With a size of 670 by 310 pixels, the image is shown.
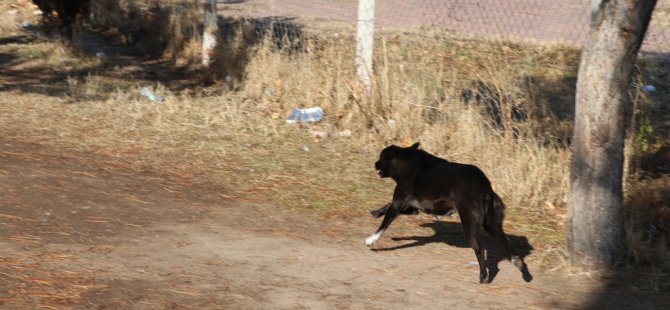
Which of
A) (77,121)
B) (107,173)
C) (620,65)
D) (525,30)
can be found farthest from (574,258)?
(525,30)

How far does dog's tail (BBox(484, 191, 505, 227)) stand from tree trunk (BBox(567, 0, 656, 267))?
0.50 metres

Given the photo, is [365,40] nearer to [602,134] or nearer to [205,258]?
[602,134]

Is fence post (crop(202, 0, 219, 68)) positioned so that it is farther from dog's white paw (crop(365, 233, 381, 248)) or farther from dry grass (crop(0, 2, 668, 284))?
dog's white paw (crop(365, 233, 381, 248))

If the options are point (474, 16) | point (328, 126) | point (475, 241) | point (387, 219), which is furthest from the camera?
point (474, 16)

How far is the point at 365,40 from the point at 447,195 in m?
4.27

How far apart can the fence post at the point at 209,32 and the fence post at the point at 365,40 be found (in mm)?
2706

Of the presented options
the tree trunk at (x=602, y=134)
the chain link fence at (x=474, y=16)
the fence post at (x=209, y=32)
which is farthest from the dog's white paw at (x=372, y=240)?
the chain link fence at (x=474, y=16)

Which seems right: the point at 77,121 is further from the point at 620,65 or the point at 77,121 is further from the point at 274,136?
the point at 620,65

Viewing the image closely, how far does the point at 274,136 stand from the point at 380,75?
131cm

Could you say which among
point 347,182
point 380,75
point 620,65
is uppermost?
point 620,65

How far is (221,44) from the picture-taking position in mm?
12117

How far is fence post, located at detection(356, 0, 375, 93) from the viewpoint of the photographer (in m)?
9.88

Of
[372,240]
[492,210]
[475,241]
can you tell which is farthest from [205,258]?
[492,210]

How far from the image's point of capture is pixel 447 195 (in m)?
5.96
